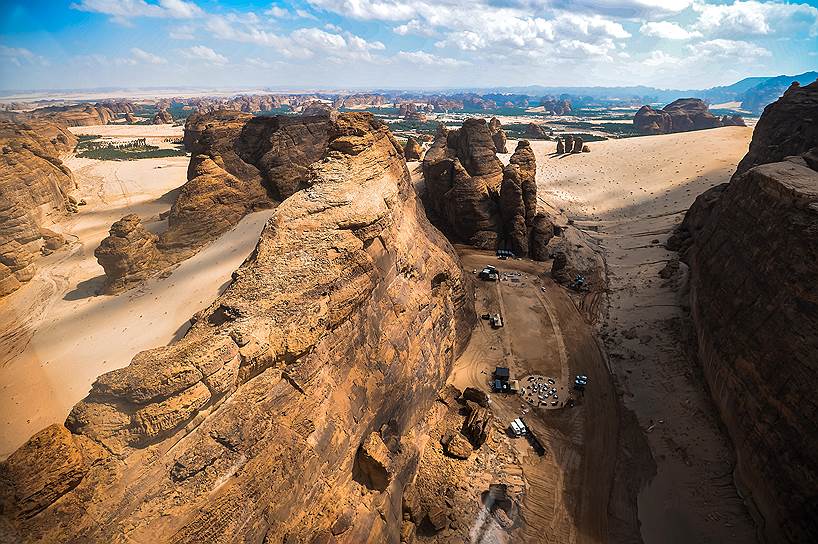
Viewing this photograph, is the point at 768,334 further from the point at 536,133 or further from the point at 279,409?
the point at 536,133

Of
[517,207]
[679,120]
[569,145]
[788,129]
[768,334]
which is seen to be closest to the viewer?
[768,334]

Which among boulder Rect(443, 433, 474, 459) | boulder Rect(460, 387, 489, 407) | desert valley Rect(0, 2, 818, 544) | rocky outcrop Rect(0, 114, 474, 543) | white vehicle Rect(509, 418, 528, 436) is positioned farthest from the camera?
boulder Rect(460, 387, 489, 407)

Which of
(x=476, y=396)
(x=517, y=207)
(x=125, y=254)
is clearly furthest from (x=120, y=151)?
(x=476, y=396)

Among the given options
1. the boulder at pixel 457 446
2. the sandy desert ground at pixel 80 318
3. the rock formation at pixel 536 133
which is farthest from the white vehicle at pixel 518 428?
the rock formation at pixel 536 133

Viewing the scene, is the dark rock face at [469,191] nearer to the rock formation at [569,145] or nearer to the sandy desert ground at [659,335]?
the sandy desert ground at [659,335]

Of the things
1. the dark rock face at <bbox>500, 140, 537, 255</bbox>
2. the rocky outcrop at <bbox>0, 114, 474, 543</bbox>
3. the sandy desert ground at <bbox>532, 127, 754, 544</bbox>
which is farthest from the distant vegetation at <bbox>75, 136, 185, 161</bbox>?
the rocky outcrop at <bbox>0, 114, 474, 543</bbox>

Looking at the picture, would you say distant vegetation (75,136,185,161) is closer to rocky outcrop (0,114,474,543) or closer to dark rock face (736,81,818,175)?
rocky outcrop (0,114,474,543)

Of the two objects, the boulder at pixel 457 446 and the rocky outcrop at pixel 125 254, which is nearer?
the boulder at pixel 457 446
